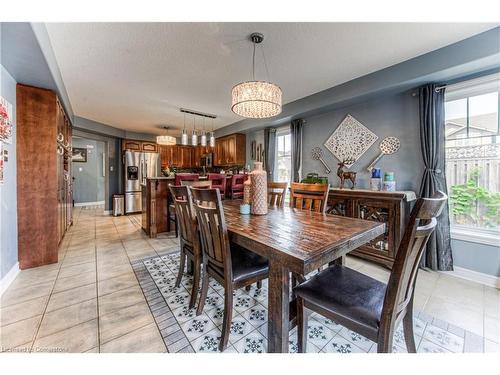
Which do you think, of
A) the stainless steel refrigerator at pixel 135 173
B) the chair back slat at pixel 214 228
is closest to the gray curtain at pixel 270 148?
the chair back slat at pixel 214 228

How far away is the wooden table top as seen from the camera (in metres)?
0.98

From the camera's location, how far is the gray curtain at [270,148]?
15.0 ft

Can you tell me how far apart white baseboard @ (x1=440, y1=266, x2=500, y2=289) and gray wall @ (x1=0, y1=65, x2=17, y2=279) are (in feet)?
15.4

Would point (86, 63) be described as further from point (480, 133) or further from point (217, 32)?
point (480, 133)

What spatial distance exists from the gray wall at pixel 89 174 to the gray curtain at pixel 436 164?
882cm

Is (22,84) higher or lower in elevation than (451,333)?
higher

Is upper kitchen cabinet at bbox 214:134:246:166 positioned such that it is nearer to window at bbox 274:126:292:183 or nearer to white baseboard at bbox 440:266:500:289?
window at bbox 274:126:292:183

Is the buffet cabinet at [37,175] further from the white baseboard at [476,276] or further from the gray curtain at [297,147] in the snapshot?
the white baseboard at [476,276]

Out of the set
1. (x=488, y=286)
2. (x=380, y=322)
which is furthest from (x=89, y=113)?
(x=488, y=286)

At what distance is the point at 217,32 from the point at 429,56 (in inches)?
85.7

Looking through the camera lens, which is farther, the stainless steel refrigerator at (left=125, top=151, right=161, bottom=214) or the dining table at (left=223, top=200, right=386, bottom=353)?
Result: the stainless steel refrigerator at (left=125, top=151, right=161, bottom=214)

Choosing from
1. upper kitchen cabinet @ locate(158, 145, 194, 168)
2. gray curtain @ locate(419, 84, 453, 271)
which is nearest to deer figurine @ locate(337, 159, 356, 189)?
gray curtain @ locate(419, 84, 453, 271)

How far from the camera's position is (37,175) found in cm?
247
